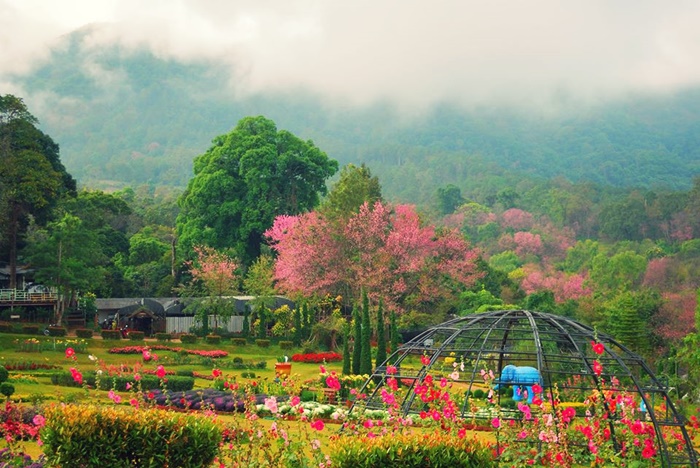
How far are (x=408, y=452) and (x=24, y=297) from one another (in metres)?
36.1

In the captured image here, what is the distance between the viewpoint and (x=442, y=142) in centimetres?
16788

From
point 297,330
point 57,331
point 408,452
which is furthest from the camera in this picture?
point 297,330

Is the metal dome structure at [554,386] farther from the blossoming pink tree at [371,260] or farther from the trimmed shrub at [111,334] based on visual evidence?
the trimmed shrub at [111,334]

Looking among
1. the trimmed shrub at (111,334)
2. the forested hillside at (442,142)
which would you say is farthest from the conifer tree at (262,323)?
the forested hillside at (442,142)

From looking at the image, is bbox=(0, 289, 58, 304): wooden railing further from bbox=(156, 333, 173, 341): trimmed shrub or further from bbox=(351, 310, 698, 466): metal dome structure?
bbox=(351, 310, 698, 466): metal dome structure

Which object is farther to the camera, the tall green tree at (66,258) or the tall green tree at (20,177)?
the tall green tree at (20,177)

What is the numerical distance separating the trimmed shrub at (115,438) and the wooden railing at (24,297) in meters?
32.9

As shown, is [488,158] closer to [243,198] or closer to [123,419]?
[243,198]

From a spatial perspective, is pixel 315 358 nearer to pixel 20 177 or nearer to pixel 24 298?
pixel 24 298

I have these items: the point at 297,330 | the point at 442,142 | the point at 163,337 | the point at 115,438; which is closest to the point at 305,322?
the point at 297,330

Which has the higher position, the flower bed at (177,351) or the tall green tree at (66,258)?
the tall green tree at (66,258)

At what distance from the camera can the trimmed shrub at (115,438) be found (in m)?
10.1

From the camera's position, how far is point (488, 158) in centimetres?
15138

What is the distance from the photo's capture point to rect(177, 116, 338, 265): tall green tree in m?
53.1
